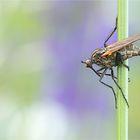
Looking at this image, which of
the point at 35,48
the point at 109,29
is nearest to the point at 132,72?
the point at 109,29

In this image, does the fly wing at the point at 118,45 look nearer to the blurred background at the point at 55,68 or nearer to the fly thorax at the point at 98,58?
the fly thorax at the point at 98,58

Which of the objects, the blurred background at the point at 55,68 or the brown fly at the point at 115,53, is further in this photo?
the blurred background at the point at 55,68

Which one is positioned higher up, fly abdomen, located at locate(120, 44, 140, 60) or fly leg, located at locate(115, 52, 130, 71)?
fly abdomen, located at locate(120, 44, 140, 60)

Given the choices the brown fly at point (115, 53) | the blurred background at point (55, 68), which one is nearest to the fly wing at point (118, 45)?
the brown fly at point (115, 53)

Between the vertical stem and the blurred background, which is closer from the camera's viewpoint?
the vertical stem

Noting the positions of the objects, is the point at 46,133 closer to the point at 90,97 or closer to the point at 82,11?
the point at 90,97

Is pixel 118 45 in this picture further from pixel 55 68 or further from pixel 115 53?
pixel 55 68

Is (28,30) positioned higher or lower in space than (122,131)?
higher

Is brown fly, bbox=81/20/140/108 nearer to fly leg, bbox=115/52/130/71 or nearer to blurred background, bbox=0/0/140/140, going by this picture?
fly leg, bbox=115/52/130/71

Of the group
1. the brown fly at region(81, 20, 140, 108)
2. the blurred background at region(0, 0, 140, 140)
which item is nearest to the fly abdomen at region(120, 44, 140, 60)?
the brown fly at region(81, 20, 140, 108)
